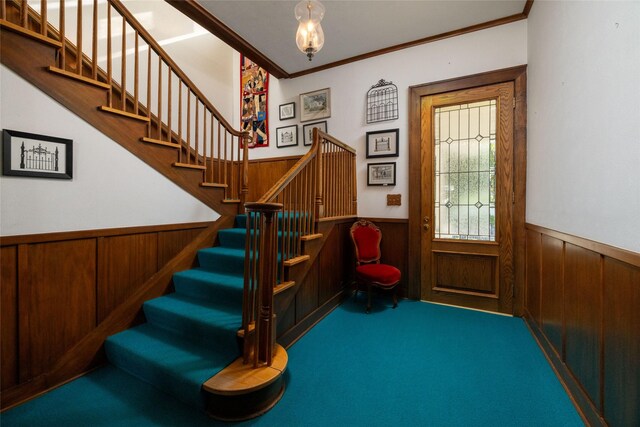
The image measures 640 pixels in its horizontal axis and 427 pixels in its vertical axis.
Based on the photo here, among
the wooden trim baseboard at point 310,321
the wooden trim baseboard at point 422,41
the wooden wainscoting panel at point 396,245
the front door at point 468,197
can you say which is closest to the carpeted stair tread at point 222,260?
the wooden trim baseboard at point 310,321

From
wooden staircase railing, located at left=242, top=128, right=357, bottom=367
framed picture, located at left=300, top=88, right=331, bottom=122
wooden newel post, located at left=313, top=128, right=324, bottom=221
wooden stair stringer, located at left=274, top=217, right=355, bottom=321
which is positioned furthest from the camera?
framed picture, located at left=300, top=88, right=331, bottom=122

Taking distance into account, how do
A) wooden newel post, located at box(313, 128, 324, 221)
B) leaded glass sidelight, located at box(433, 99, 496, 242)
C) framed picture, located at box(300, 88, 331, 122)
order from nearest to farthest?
wooden newel post, located at box(313, 128, 324, 221) < leaded glass sidelight, located at box(433, 99, 496, 242) < framed picture, located at box(300, 88, 331, 122)

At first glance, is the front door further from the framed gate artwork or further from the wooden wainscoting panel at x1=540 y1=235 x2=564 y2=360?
the framed gate artwork

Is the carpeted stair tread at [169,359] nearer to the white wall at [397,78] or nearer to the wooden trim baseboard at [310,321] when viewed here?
the wooden trim baseboard at [310,321]

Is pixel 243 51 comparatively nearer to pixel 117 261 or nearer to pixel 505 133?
pixel 117 261

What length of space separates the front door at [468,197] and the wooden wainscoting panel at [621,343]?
1.74 meters

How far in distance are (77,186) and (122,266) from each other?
676 mm

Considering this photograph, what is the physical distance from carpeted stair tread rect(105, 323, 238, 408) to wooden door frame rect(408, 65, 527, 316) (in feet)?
7.78

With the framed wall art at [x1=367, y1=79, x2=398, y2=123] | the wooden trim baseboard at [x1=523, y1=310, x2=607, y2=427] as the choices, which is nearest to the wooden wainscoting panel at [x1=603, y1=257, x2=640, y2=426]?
the wooden trim baseboard at [x1=523, y1=310, x2=607, y2=427]

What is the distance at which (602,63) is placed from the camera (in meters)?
1.36

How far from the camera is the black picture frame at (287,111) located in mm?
4184

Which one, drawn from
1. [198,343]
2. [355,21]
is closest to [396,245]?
[198,343]

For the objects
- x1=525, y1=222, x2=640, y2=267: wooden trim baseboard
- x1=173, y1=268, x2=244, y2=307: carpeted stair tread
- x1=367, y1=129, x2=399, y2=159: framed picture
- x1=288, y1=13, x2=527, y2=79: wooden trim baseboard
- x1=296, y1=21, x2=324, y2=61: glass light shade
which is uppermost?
x1=288, y1=13, x2=527, y2=79: wooden trim baseboard

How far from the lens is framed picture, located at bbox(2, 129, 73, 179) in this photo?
1.55 metres
